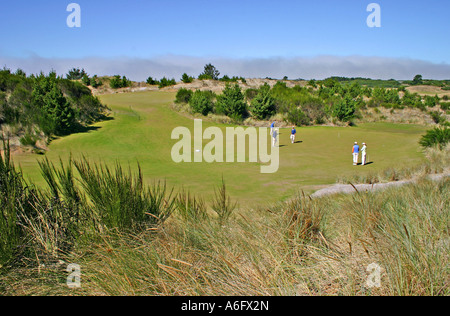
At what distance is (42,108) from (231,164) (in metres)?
13.6

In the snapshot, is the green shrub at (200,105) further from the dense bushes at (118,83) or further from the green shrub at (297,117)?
the dense bushes at (118,83)

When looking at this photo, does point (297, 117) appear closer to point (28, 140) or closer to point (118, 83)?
point (28, 140)

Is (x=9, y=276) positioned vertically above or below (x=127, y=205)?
below

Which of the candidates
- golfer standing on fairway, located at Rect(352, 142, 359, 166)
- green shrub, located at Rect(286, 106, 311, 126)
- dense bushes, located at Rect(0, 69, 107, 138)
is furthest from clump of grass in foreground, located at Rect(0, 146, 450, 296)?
green shrub, located at Rect(286, 106, 311, 126)

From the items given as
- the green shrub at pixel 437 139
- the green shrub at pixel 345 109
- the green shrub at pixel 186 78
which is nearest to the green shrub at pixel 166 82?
the green shrub at pixel 186 78

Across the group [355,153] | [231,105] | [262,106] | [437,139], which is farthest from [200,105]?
[437,139]

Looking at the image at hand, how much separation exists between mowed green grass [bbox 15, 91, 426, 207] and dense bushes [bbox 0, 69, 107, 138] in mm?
1164

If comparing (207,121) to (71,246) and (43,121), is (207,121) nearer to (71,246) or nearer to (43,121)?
(43,121)

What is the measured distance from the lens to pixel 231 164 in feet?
56.1

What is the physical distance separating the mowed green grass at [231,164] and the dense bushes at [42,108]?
116 cm

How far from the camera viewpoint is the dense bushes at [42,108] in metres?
21.0
